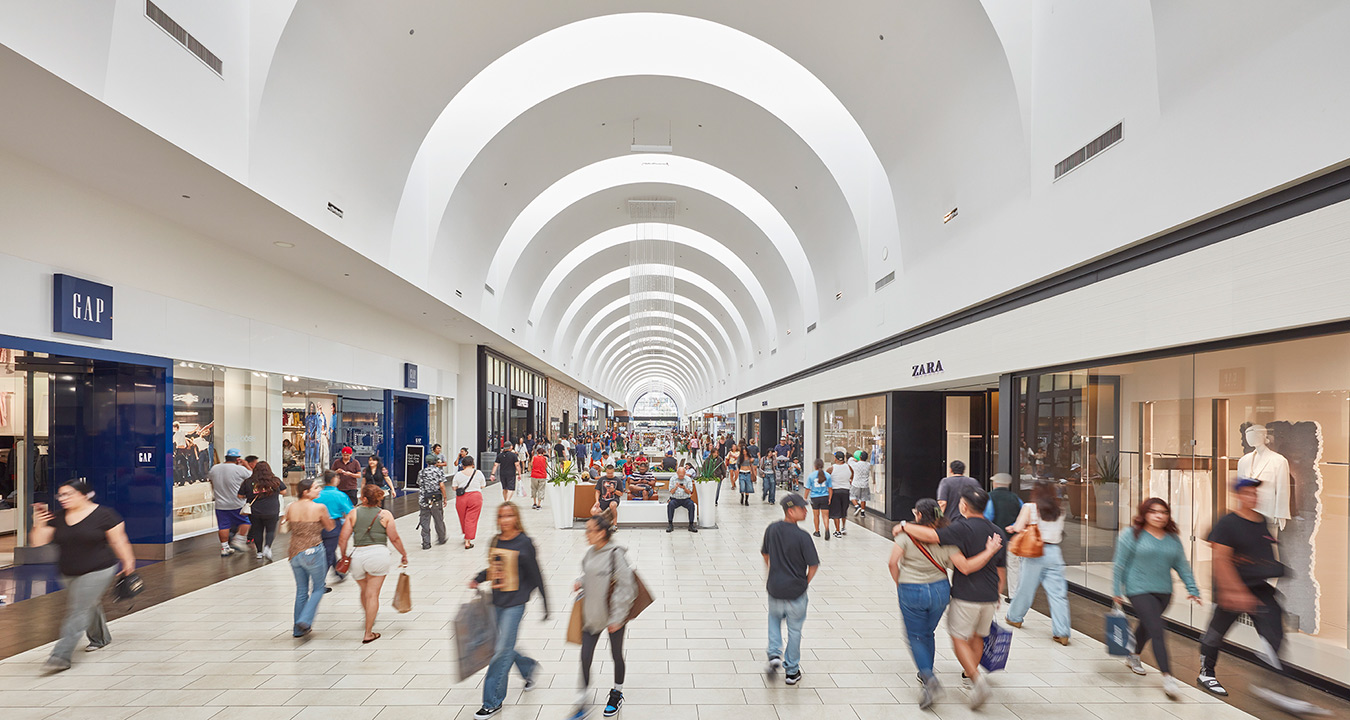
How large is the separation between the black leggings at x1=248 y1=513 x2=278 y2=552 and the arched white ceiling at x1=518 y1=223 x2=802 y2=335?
1540 cm

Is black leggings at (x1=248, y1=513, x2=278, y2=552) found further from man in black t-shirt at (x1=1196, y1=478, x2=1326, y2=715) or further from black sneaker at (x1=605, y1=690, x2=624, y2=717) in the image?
man in black t-shirt at (x1=1196, y1=478, x2=1326, y2=715)

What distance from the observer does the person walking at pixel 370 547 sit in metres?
5.80

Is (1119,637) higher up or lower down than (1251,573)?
lower down

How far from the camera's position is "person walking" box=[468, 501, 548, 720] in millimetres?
4402

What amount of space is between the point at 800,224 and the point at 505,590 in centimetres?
1389

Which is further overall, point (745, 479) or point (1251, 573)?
point (745, 479)

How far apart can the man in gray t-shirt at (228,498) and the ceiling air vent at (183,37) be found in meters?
5.71

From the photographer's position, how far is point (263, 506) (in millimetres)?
9508

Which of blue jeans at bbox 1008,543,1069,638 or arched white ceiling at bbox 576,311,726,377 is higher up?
arched white ceiling at bbox 576,311,726,377

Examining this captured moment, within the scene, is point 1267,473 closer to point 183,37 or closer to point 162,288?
point 183,37

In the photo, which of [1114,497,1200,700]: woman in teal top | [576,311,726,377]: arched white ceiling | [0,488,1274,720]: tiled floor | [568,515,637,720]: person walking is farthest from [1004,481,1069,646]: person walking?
[576,311,726,377]: arched white ceiling

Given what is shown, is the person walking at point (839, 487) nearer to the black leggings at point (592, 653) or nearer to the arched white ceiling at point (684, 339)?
the black leggings at point (592, 653)

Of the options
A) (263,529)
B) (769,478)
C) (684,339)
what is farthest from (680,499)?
(684,339)

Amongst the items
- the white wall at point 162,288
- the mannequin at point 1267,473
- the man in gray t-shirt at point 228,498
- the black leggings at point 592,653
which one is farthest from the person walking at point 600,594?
the man in gray t-shirt at point 228,498
